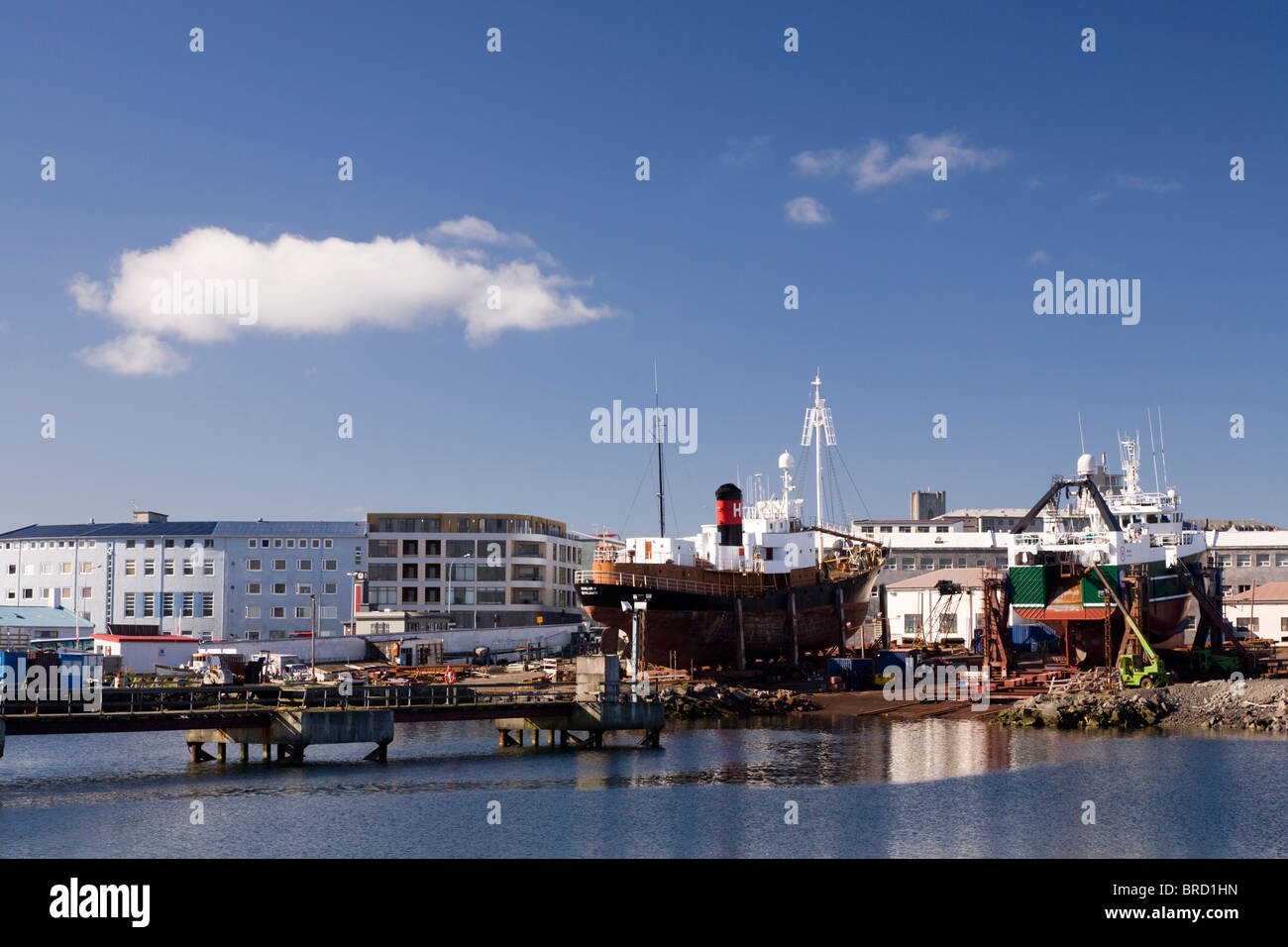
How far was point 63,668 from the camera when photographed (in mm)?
67250

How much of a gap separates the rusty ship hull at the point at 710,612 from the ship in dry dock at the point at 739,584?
0.07 meters

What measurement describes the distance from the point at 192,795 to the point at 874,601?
9065 cm

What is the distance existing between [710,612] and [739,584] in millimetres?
3841

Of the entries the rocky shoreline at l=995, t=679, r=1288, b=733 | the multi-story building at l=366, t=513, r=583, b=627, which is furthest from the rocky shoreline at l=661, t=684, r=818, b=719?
the multi-story building at l=366, t=513, r=583, b=627

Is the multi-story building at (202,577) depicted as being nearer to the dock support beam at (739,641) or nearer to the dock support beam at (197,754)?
the dock support beam at (739,641)

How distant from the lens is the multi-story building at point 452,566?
111938 mm

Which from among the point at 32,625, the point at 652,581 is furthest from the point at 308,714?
the point at 32,625

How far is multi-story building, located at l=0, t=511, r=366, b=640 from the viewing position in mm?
105312

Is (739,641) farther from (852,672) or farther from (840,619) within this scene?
(840,619)

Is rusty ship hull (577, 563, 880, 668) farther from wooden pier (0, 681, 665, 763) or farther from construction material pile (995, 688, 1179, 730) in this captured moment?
construction material pile (995, 688, 1179, 730)

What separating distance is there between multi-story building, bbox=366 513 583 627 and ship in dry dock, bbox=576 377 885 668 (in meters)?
29.4

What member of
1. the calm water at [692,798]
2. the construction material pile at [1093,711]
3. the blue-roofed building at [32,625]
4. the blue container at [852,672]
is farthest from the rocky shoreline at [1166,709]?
the blue-roofed building at [32,625]

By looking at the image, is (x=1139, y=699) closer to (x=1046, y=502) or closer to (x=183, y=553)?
(x=1046, y=502)
